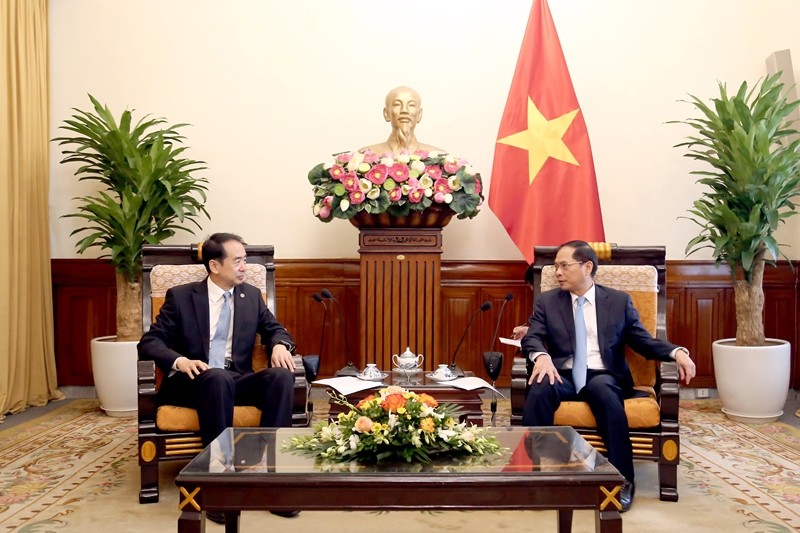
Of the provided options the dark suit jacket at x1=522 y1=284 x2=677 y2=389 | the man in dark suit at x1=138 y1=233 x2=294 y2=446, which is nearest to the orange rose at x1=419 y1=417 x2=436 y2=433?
the man in dark suit at x1=138 y1=233 x2=294 y2=446

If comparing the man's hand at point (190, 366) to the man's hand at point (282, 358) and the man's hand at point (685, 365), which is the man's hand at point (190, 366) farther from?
the man's hand at point (685, 365)

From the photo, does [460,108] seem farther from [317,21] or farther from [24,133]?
[24,133]

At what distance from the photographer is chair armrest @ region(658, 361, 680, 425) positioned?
3.25m

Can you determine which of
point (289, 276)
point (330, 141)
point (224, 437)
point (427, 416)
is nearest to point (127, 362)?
point (289, 276)

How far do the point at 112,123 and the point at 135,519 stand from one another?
2738 mm

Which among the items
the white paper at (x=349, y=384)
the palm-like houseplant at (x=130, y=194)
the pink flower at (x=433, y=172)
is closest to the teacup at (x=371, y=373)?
the white paper at (x=349, y=384)

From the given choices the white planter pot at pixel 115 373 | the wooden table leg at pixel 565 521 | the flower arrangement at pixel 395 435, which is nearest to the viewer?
the flower arrangement at pixel 395 435

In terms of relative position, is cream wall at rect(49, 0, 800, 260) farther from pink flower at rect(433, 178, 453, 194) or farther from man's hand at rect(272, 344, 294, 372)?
man's hand at rect(272, 344, 294, 372)

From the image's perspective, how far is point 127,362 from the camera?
4828mm

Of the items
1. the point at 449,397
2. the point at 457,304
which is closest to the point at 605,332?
the point at 449,397

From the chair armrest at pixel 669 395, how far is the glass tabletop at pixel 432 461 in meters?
0.84

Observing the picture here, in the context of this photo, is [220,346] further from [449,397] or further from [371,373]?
[449,397]

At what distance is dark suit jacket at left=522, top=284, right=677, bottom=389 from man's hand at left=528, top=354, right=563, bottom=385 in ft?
0.44

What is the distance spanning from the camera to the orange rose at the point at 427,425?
88.7 inches
